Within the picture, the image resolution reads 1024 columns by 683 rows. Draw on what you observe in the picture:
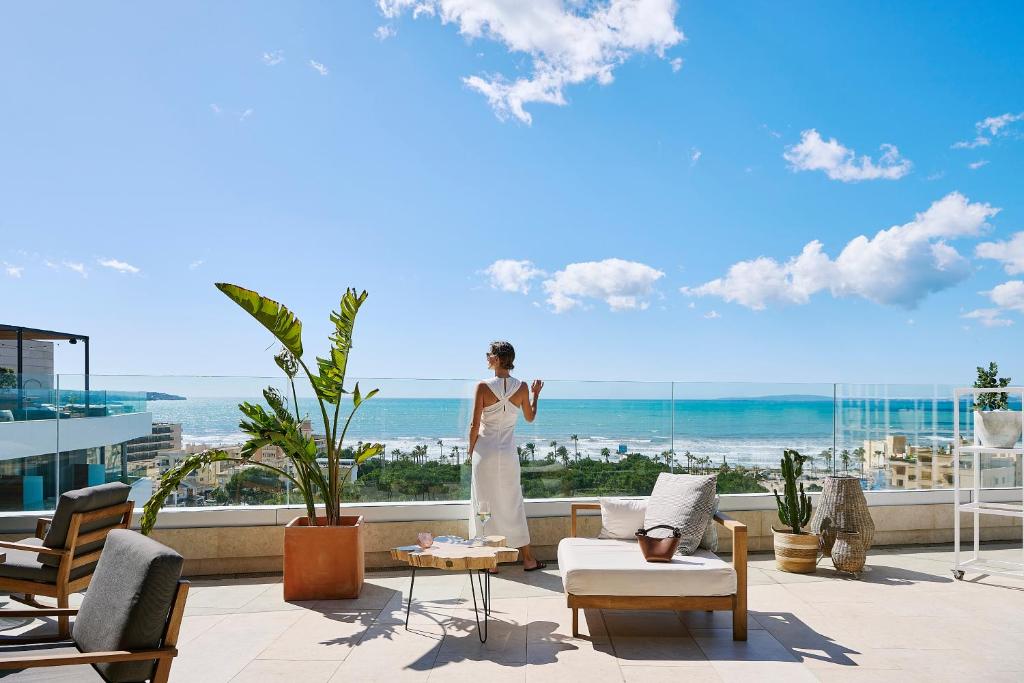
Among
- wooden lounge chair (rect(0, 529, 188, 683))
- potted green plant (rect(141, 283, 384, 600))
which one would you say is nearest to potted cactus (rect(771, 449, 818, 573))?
potted green plant (rect(141, 283, 384, 600))

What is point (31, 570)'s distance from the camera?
3643mm

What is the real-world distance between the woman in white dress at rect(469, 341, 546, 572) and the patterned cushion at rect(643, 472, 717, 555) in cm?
122

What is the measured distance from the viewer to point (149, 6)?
6.70 meters

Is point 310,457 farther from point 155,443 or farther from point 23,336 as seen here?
point 23,336

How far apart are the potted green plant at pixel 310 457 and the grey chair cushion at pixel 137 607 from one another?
2366 millimetres

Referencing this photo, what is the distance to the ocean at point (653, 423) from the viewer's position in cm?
534

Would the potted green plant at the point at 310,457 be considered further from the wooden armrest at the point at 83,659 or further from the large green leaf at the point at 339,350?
the wooden armrest at the point at 83,659

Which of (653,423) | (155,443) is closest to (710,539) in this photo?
(653,423)

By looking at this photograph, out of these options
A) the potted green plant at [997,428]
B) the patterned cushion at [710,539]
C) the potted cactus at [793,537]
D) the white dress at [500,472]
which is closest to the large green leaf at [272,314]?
the white dress at [500,472]

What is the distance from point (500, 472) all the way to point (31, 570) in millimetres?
3020

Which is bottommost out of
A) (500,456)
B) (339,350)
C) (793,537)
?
(793,537)

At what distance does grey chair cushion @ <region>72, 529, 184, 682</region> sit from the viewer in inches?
75.7

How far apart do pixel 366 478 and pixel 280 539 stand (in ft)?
2.60

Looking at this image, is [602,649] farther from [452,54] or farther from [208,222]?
[208,222]
